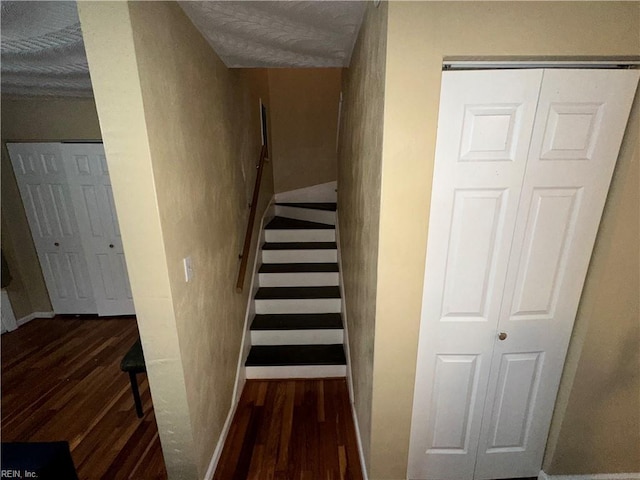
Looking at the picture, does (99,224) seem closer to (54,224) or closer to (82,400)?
(54,224)

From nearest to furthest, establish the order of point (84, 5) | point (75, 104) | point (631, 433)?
1. point (84, 5)
2. point (631, 433)
3. point (75, 104)

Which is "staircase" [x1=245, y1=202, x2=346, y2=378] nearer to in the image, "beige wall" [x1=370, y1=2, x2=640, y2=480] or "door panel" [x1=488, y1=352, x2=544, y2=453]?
"door panel" [x1=488, y1=352, x2=544, y2=453]

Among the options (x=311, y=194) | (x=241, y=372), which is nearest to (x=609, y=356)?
(x=241, y=372)

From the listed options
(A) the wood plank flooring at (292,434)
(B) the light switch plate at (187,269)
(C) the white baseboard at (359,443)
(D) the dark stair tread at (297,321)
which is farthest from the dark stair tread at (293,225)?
(B) the light switch plate at (187,269)

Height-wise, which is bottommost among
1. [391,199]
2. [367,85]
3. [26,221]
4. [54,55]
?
[26,221]

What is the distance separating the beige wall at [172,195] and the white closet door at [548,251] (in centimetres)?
148

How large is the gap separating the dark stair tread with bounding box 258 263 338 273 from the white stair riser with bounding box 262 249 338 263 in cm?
7

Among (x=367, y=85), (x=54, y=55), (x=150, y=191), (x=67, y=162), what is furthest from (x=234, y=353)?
(x=67, y=162)

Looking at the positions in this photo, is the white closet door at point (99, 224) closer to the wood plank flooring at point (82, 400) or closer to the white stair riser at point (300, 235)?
the wood plank flooring at point (82, 400)

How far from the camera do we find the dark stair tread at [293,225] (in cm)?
329

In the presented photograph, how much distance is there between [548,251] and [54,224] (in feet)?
14.7

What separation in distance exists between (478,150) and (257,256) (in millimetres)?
2305

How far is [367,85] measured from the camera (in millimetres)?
1309

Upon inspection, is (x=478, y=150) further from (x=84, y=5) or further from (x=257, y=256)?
(x=257, y=256)
